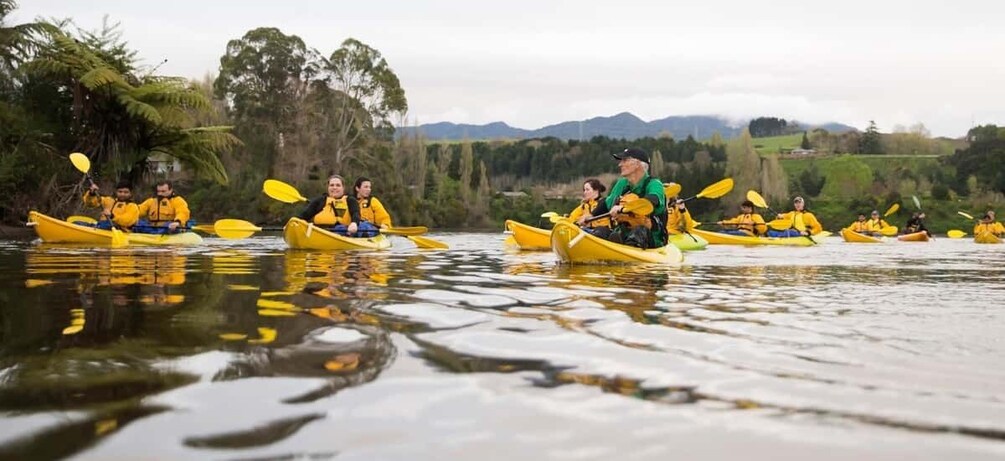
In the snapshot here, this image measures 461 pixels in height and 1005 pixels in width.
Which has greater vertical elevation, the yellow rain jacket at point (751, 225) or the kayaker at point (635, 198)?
the kayaker at point (635, 198)

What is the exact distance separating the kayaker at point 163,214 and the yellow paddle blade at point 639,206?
29.3 feet

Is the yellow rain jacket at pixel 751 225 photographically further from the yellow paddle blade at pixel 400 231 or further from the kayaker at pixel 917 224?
the kayaker at pixel 917 224

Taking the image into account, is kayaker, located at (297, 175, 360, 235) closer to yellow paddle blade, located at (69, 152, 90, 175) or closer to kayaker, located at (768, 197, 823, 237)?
yellow paddle blade, located at (69, 152, 90, 175)

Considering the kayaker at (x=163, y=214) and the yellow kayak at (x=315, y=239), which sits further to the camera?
the kayaker at (x=163, y=214)

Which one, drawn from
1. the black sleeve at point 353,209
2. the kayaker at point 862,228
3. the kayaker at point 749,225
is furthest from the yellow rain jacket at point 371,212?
the kayaker at point 862,228

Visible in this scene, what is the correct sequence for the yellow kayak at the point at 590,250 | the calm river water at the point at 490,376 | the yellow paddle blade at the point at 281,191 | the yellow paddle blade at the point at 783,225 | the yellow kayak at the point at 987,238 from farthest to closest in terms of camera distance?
the yellow kayak at the point at 987,238, the yellow paddle blade at the point at 783,225, the yellow paddle blade at the point at 281,191, the yellow kayak at the point at 590,250, the calm river water at the point at 490,376

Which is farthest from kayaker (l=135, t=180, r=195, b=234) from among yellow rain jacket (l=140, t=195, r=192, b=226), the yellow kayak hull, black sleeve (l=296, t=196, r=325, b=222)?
the yellow kayak hull

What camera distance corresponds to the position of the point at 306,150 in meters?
43.2

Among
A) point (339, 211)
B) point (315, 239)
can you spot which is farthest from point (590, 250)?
point (339, 211)

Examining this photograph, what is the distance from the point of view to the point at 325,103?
45.3 meters

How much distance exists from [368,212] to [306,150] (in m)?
30.2

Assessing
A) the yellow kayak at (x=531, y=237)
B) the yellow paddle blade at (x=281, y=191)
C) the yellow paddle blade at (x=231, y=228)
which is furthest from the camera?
the yellow kayak at (x=531, y=237)

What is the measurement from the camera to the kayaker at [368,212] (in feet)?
44.0

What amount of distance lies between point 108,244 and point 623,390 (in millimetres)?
12869
